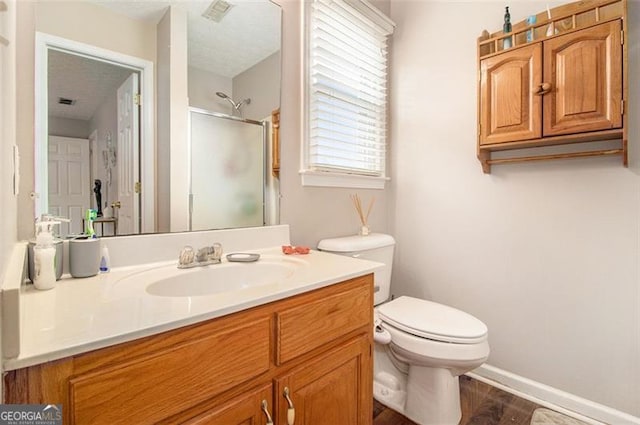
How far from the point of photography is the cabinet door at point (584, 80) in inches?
48.6

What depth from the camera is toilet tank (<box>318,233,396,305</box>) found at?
154 centimetres

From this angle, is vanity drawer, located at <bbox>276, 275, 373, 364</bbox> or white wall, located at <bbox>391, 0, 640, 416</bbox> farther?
white wall, located at <bbox>391, 0, 640, 416</bbox>

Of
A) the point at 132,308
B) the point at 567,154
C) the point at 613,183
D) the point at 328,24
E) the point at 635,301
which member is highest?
the point at 328,24

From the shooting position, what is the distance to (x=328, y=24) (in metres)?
1.66

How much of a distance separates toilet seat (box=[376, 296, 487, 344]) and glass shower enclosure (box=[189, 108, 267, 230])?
75cm

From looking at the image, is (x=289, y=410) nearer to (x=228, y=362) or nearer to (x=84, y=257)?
(x=228, y=362)

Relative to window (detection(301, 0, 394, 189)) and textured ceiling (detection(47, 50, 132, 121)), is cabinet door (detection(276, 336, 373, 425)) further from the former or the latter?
textured ceiling (detection(47, 50, 132, 121))

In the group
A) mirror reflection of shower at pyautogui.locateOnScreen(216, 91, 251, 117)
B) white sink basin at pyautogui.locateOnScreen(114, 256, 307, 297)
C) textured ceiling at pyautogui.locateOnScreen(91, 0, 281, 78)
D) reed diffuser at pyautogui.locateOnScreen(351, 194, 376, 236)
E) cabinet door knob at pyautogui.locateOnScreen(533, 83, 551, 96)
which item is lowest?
white sink basin at pyautogui.locateOnScreen(114, 256, 307, 297)

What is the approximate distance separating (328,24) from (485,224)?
1393 millimetres

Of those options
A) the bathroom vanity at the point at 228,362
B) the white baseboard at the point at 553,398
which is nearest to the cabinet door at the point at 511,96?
the bathroom vanity at the point at 228,362

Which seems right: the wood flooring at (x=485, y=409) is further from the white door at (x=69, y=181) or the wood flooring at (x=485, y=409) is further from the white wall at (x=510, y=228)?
the white door at (x=69, y=181)

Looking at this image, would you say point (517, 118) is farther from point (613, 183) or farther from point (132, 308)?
point (132, 308)

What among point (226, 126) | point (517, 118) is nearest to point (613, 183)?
point (517, 118)

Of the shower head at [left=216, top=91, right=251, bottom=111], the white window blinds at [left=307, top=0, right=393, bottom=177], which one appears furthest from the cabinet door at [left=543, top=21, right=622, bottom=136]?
the shower head at [left=216, top=91, right=251, bottom=111]
